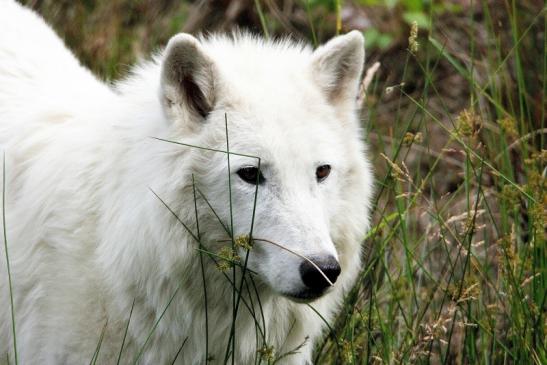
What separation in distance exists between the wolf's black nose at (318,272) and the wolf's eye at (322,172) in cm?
46

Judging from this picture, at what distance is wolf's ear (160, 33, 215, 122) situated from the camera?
324cm

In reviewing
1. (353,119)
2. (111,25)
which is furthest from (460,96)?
(353,119)

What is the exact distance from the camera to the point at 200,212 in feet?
11.0

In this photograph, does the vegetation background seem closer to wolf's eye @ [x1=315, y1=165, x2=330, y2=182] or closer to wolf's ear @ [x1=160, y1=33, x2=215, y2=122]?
wolf's eye @ [x1=315, y1=165, x2=330, y2=182]

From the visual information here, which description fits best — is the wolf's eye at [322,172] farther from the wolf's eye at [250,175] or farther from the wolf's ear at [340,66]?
the wolf's ear at [340,66]

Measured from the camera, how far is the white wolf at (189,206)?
328cm

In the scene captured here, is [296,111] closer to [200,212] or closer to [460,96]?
[200,212]

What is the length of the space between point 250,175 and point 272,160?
0.36 ft

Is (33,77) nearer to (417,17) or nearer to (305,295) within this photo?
(305,295)

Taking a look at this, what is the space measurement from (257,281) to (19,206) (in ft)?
3.75

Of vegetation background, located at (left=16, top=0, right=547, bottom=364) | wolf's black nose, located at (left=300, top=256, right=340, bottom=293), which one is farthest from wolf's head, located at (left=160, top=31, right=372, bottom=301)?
vegetation background, located at (left=16, top=0, right=547, bottom=364)

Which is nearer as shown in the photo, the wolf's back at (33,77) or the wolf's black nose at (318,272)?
the wolf's black nose at (318,272)

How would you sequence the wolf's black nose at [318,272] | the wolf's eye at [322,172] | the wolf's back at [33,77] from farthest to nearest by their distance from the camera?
the wolf's back at [33,77], the wolf's eye at [322,172], the wolf's black nose at [318,272]

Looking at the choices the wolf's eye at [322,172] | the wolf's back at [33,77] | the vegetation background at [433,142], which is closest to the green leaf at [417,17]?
the vegetation background at [433,142]
